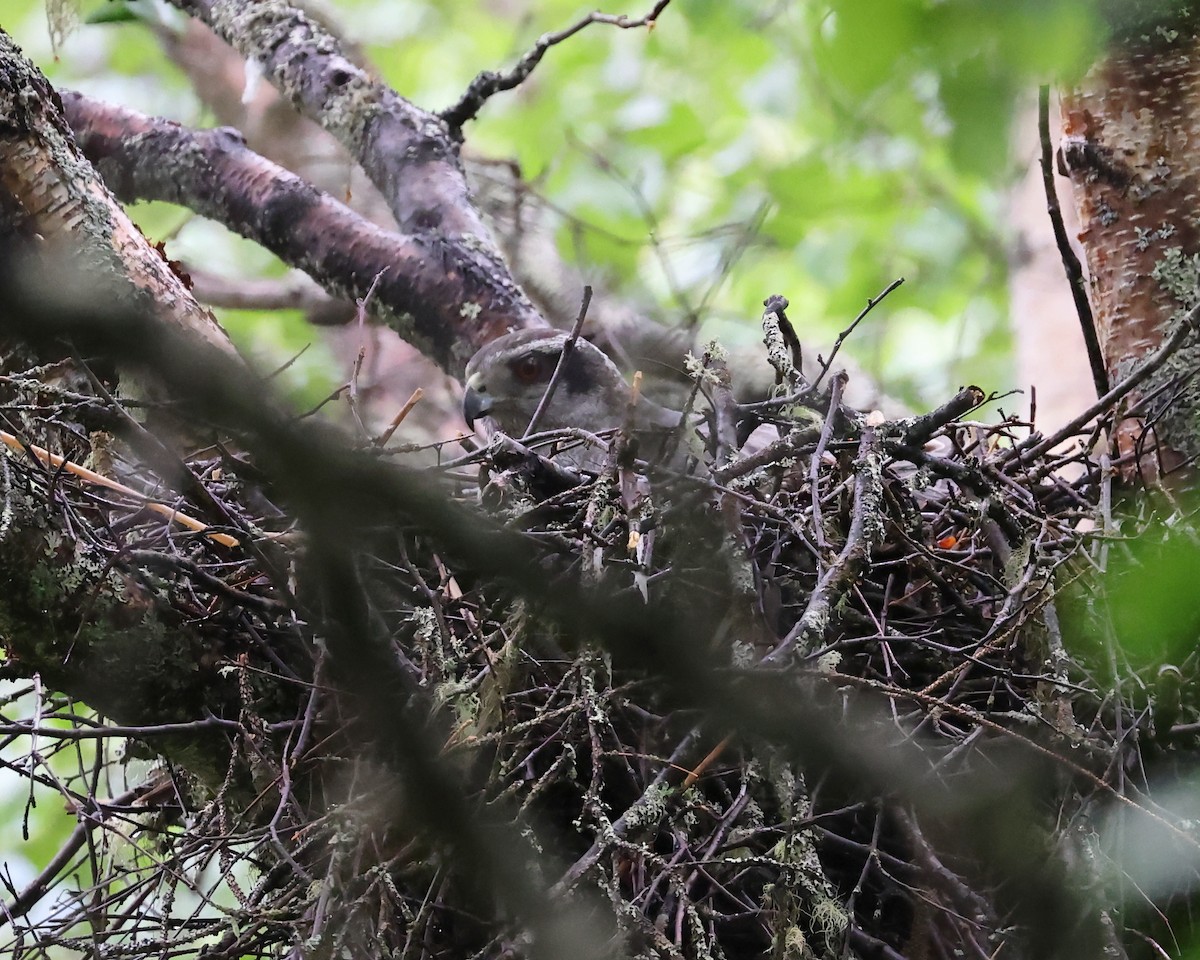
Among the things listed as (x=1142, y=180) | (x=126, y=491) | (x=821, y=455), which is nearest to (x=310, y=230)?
(x=126, y=491)

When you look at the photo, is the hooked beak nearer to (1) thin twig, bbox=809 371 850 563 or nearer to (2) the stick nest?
(2) the stick nest

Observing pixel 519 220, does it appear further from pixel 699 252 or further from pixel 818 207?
pixel 818 207

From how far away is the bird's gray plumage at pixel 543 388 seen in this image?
9.48ft

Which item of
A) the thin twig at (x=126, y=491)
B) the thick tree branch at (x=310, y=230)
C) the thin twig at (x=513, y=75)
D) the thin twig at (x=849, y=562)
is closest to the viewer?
the thin twig at (x=849, y=562)

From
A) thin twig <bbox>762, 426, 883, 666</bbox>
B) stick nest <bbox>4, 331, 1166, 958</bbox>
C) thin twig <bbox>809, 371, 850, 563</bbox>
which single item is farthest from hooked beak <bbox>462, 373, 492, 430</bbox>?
thin twig <bbox>762, 426, 883, 666</bbox>

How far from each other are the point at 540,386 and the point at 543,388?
1cm

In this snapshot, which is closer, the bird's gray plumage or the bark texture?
the bark texture

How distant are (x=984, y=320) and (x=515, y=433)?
4.52m

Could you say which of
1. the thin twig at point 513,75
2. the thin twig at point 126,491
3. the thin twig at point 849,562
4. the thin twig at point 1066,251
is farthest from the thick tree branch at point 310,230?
the thin twig at point 849,562

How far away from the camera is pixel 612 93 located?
17.3 ft

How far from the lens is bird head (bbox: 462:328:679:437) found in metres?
2.90

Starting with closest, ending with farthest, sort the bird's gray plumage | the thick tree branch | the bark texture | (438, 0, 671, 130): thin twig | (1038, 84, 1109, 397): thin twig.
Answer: (1038, 84, 1109, 397): thin twig < the bark texture < the bird's gray plumage < (438, 0, 671, 130): thin twig < the thick tree branch

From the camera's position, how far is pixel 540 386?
291 centimetres

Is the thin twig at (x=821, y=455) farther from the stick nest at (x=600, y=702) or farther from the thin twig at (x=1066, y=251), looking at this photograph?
the thin twig at (x=1066, y=251)
